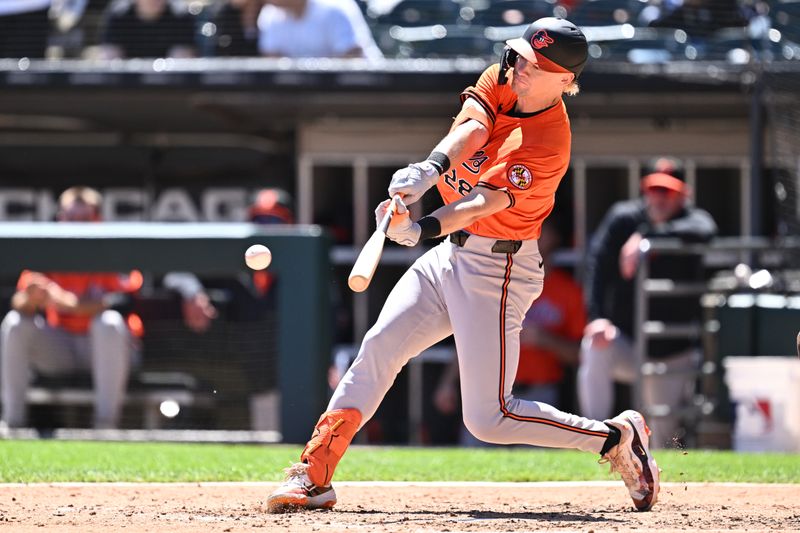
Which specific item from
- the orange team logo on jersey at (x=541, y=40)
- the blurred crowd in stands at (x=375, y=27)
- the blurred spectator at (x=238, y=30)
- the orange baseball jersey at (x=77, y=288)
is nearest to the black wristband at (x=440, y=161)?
the orange team logo on jersey at (x=541, y=40)

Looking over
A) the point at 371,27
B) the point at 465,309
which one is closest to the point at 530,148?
the point at 465,309

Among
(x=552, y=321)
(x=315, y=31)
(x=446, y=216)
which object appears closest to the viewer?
(x=446, y=216)

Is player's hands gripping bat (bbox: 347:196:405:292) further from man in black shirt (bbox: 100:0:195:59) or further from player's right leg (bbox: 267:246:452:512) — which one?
man in black shirt (bbox: 100:0:195:59)

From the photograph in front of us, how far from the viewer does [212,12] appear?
10.4 m

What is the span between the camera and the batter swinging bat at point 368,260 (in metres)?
3.95

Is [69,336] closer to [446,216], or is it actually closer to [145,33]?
[145,33]

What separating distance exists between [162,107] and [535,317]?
335 cm

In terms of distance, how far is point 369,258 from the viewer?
4020 millimetres

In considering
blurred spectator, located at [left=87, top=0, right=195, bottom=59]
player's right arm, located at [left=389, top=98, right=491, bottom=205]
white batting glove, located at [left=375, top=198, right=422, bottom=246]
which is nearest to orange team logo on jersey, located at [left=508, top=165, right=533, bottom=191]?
player's right arm, located at [left=389, top=98, right=491, bottom=205]

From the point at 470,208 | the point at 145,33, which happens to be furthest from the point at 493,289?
the point at 145,33

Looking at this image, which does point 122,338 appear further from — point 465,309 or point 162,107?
point 465,309

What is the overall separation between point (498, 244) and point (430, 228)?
1.44 feet

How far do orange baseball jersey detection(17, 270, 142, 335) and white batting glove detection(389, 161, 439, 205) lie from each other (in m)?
4.64

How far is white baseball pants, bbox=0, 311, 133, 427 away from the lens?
8.26m
